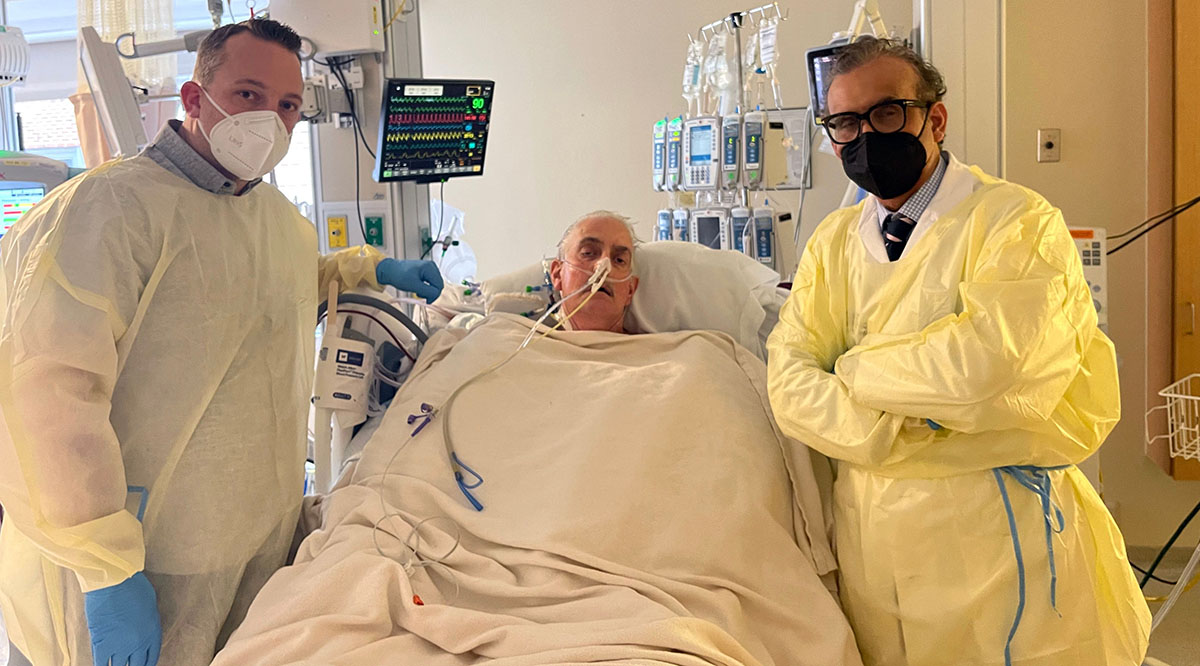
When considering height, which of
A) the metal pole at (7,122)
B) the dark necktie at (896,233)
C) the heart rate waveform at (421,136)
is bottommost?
the dark necktie at (896,233)

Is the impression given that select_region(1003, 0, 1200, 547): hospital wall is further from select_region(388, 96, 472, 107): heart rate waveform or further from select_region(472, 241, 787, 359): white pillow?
select_region(388, 96, 472, 107): heart rate waveform

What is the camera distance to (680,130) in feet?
10.6

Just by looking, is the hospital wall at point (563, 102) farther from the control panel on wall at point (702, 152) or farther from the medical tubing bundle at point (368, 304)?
the medical tubing bundle at point (368, 304)

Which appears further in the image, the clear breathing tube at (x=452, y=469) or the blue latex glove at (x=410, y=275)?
the blue latex glove at (x=410, y=275)

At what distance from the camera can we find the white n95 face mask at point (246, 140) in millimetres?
1738

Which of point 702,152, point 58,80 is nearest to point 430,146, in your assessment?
point 702,152

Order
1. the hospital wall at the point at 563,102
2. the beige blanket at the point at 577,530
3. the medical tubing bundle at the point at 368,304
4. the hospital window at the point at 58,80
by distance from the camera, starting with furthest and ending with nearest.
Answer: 1. the hospital window at the point at 58,80
2. the hospital wall at the point at 563,102
3. the medical tubing bundle at the point at 368,304
4. the beige blanket at the point at 577,530

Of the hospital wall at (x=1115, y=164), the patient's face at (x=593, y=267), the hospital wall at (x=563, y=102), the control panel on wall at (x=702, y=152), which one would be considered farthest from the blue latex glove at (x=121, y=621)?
the hospital wall at (x=563, y=102)

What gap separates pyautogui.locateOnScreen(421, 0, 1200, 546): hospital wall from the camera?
126 inches

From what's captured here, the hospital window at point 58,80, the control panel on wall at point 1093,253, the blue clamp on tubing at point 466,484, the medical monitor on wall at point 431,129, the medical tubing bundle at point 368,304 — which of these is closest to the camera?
the blue clamp on tubing at point 466,484

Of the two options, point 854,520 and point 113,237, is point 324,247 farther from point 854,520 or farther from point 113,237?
point 854,520

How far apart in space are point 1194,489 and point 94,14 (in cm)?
456

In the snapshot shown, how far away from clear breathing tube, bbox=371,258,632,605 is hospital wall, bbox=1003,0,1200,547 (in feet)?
5.70

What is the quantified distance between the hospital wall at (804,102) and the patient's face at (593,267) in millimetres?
1108
